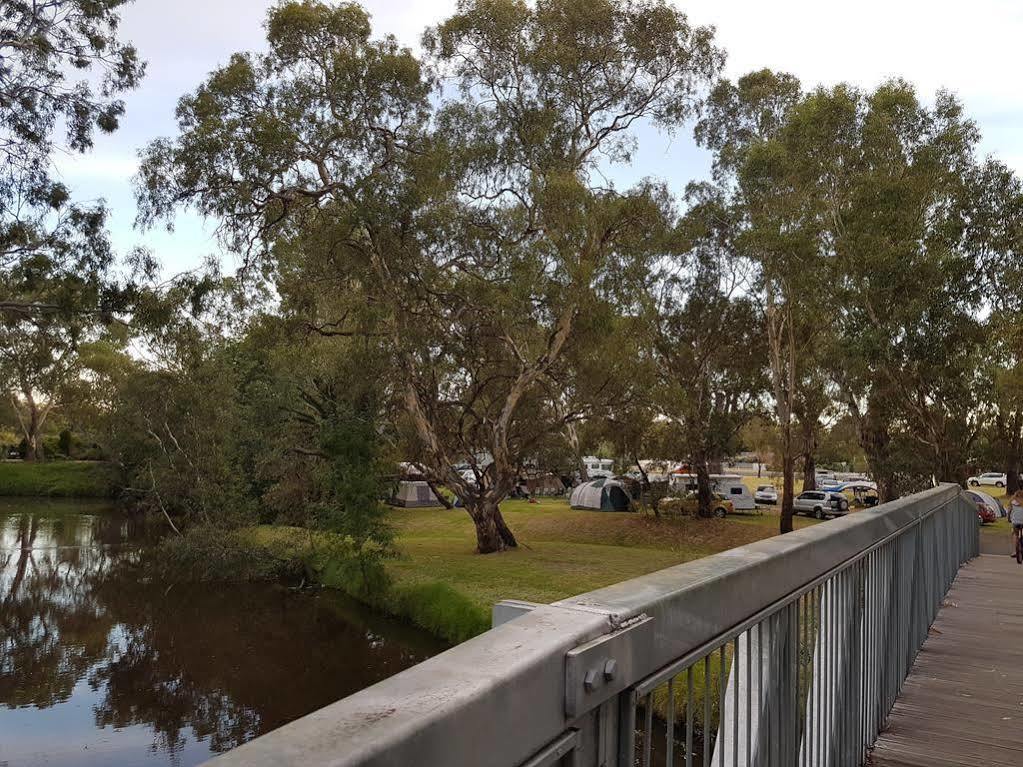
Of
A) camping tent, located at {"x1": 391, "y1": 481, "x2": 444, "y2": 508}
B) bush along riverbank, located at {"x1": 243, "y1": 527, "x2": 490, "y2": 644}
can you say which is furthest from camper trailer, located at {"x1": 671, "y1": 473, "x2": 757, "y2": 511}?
bush along riverbank, located at {"x1": 243, "y1": 527, "x2": 490, "y2": 644}

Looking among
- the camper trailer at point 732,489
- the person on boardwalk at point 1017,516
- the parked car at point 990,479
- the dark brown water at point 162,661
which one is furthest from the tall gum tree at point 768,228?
the parked car at point 990,479

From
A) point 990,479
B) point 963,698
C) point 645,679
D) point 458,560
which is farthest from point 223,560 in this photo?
point 990,479

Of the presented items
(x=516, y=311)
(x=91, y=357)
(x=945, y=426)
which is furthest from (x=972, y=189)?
(x=91, y=357)

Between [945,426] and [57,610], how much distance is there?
2649cm

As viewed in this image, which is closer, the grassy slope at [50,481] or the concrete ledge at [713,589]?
the concrete ledge at [713,589]

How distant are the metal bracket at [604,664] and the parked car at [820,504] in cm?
3715

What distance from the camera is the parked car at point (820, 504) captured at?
36.2 m

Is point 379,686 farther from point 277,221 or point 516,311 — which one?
point 277,221

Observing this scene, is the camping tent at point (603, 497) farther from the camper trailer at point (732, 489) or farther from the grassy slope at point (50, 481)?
the grassy slope at point (50, 481)

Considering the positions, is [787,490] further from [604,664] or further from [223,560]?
[604,664]

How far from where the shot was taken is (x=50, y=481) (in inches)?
2122

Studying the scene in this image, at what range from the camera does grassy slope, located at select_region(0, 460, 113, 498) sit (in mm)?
52856

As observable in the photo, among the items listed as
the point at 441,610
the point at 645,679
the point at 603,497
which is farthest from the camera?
the point at 603,497

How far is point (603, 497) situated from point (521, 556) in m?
13.3
